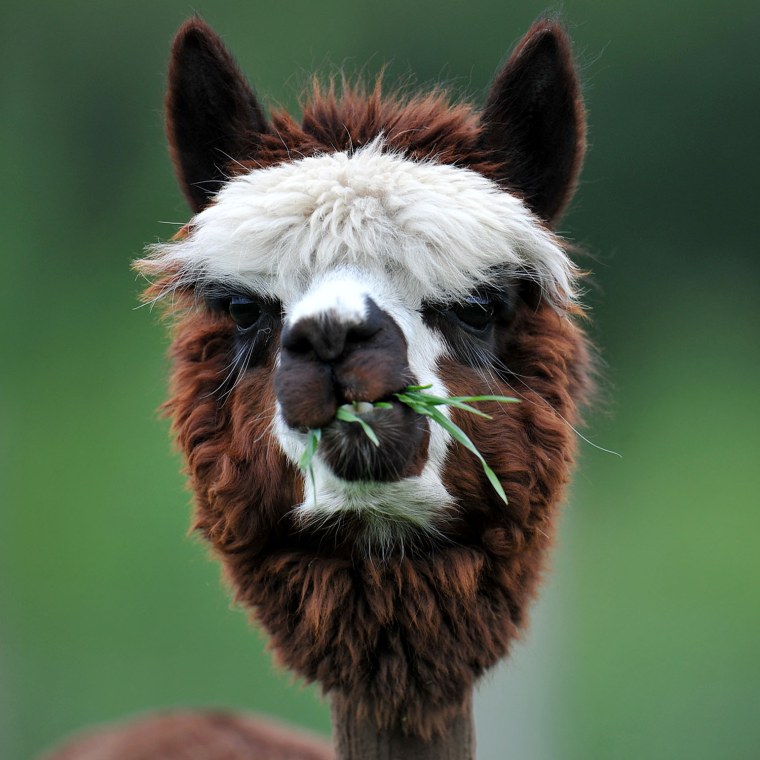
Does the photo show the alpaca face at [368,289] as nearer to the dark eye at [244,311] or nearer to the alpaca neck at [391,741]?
the dark eye at [244,311]

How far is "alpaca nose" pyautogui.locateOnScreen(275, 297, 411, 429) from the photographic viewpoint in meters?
2.22

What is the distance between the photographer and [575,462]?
271 centimetres

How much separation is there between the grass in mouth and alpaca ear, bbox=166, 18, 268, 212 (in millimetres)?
897

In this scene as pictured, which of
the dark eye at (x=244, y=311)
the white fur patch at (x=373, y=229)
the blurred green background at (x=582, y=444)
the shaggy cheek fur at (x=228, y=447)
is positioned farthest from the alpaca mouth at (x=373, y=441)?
the blurred green background at (x=582, y=444)

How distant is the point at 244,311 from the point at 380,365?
566 mm

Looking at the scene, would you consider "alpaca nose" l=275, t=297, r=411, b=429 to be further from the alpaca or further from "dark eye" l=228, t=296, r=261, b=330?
"dark eye" l=228, t=296, r=261, b=330

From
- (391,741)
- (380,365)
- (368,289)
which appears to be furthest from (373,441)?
(391,741)

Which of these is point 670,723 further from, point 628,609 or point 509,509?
point 509,509

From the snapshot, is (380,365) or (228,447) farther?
(228,447)

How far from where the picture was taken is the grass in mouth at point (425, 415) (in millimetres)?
2215

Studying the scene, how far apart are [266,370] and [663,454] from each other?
899cm

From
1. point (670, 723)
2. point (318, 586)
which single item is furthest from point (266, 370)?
point (670, 723)

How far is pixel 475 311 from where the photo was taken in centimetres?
257

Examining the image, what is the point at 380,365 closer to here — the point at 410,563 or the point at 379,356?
the point at 379,356
